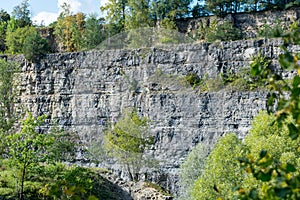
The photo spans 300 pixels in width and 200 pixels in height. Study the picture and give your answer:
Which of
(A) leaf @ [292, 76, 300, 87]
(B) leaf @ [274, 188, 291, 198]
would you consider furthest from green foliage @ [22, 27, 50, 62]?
(B) leaf @ [274, 188, 291, 198]

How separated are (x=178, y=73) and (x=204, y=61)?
1.58 metres

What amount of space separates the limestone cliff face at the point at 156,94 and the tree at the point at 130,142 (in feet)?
2.20

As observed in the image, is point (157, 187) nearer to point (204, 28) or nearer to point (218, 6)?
point (204, 28)

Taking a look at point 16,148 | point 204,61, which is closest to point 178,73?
point 204,61

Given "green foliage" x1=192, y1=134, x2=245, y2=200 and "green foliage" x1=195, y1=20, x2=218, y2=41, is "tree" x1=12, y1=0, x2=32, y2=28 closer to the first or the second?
"green foliage" x1=195, y1=20, x2=218, y2=41

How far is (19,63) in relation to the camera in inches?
1227

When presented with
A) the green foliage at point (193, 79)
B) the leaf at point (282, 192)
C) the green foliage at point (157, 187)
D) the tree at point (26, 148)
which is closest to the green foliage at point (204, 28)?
the green foliage at point (193, 79)

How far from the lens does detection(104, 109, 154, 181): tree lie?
2518 centimetres

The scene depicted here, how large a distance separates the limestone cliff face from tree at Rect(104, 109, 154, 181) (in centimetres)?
67

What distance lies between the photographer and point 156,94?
27.2 metres

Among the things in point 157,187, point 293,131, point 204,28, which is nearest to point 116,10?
point 204,28

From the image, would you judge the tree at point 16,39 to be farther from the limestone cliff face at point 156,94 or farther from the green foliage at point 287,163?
the green foliage at point 287,163

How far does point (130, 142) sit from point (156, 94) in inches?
137

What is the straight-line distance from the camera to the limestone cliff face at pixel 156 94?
25344 millimetres
